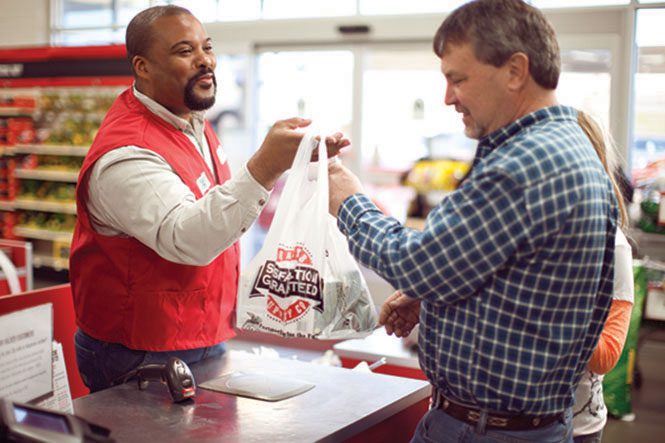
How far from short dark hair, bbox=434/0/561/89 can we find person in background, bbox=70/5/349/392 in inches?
23.0

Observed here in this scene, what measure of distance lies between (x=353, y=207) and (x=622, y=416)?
158 inches

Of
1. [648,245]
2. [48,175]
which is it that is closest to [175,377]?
[648,245]

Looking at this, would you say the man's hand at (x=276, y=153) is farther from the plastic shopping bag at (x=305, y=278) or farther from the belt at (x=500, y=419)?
the belt at (x=500, y=419)

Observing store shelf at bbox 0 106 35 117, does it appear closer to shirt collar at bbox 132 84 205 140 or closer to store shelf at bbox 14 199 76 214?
store shelf at bbox 14 199 76 214

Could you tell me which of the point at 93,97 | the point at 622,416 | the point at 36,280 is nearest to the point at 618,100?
the point at 622,416

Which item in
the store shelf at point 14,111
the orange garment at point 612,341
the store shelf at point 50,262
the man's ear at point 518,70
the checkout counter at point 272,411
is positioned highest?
the store shelf at point 14,111

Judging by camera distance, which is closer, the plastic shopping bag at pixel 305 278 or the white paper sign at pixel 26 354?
the white paper sign at pixel 26 354

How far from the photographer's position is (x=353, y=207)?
5.81 ft

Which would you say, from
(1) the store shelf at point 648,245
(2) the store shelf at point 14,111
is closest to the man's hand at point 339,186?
(1) the store shelf at point 648,245

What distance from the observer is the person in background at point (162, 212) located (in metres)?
2.10

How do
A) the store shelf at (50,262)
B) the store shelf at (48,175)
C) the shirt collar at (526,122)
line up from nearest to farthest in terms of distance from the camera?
1. the shirt collar at (526,122)
2. the store shelf at (50,262)
3. the store shelf at (48,175)

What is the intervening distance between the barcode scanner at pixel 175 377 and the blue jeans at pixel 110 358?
0.15 metres

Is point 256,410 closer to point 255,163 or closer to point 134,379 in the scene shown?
point 134,379

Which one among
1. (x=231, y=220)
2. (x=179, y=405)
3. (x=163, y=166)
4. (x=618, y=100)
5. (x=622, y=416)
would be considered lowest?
(x=622, y=416)
